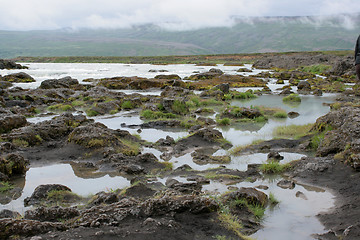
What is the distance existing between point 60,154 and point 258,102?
19.7 meters

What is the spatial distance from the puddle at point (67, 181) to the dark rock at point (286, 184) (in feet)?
14.2

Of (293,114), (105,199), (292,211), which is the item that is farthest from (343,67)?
(105,199)

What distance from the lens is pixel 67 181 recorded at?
9734 millimetres

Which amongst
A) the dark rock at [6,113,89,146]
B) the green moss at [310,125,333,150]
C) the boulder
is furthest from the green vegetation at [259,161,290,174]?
the boulder

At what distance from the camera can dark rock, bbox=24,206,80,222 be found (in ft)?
20.4

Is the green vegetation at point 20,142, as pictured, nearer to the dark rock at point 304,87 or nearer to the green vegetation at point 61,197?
the green vegetation at point 61,197

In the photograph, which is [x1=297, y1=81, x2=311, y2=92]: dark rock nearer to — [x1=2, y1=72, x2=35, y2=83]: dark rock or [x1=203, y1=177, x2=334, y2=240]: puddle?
[x1=203, y1=177, x2=334, y2=240]: puddle

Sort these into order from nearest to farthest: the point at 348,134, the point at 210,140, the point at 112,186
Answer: the point at 112,186
the point at 348,134
the point at 210,140

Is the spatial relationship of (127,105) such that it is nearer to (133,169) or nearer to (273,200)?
(133,169)

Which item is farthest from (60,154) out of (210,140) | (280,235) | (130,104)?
(130,104)

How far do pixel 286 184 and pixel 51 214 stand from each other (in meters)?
6.12

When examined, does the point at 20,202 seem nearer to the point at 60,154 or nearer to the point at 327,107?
the point at 60,154

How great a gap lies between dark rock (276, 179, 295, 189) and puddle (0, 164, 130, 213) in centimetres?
433

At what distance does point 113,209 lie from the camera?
19.6 ft
